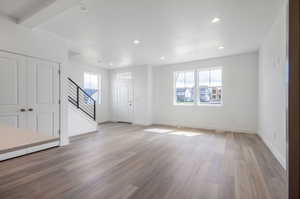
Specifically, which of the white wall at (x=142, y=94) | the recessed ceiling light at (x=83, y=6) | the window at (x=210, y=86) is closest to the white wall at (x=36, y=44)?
the recessed ceiling light at (x=83, y=6)

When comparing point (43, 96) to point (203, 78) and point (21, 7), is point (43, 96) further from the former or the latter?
point (203, 78)

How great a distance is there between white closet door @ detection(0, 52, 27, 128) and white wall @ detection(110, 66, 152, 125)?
441 cm

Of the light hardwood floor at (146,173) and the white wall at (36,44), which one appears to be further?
the white wall at (36,44)

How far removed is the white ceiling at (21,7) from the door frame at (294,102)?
9.47 ft

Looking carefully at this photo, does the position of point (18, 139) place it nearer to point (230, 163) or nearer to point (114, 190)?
point (114, 190)

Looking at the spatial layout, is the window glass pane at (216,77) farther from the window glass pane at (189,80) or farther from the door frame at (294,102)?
the door frame at (294,102)

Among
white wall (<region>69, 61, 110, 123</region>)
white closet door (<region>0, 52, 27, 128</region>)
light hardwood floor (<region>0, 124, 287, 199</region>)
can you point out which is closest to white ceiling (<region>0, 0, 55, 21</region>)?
white closet door (<region>0, 52, 27, 128</region>)

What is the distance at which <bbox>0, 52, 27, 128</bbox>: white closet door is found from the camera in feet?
9.60

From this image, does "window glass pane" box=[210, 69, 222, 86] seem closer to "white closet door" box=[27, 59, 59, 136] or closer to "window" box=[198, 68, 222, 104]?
"window" box=[198, 68, 222, 104]

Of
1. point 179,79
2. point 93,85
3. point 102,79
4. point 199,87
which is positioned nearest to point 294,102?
point 199,87

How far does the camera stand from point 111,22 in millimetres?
3070

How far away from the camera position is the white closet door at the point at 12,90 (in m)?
2.93

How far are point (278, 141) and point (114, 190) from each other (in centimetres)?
305

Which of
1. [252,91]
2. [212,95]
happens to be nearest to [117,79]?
[212,95]
